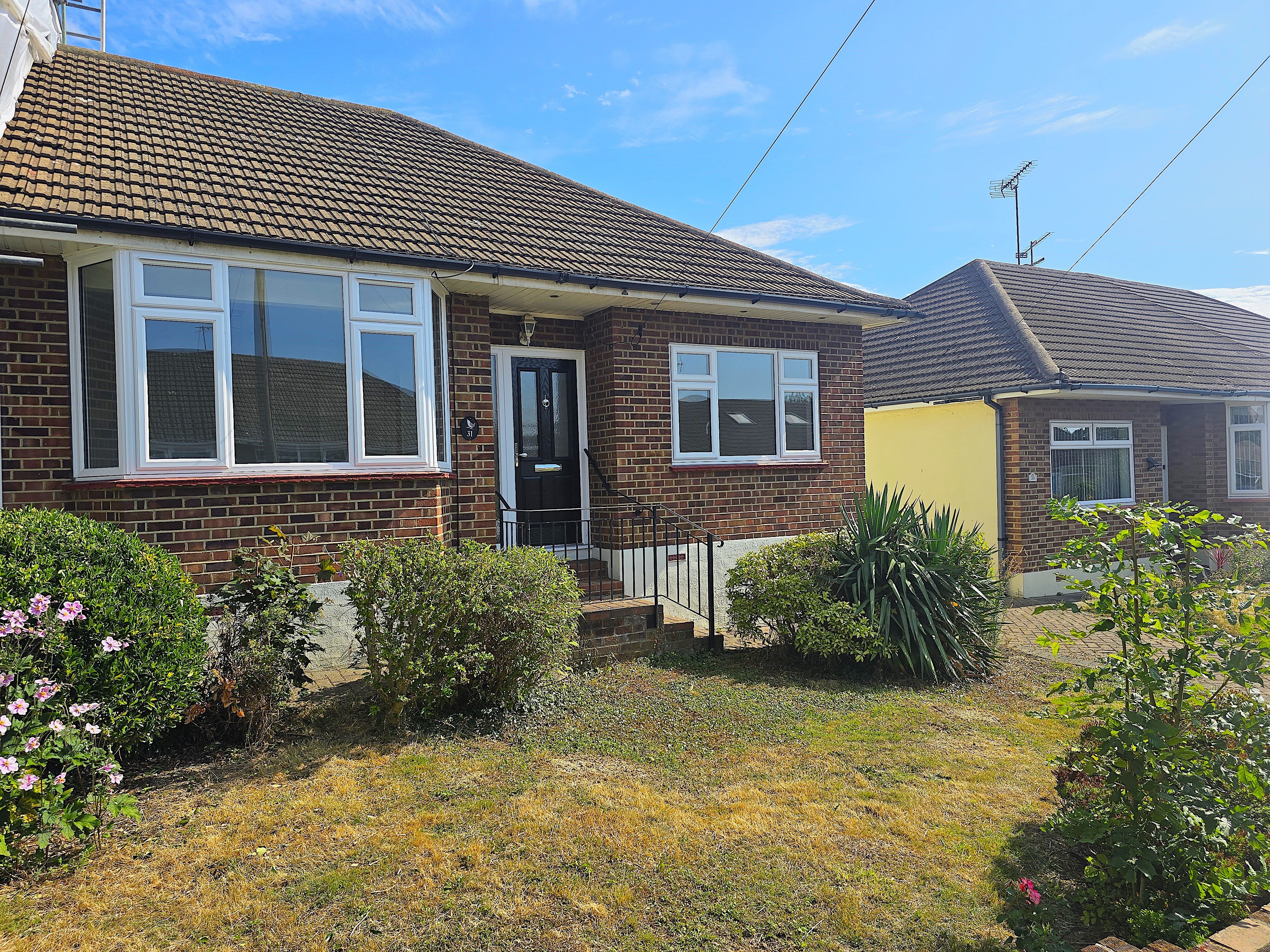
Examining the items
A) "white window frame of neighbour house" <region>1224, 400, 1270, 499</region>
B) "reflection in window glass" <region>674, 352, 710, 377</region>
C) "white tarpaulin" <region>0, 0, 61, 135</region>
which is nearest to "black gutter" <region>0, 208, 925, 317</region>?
"reflection in window glass" <region>674, 352, 710, 377</region>

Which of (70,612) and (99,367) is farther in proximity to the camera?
(99,367)

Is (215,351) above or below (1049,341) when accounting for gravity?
below

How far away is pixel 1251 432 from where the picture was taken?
15.1 m

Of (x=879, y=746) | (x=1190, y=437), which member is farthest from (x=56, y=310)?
(x=1190, y=437)

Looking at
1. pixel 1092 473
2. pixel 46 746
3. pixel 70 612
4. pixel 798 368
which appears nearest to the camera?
pixel 46 746

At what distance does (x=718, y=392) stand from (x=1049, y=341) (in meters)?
7.31

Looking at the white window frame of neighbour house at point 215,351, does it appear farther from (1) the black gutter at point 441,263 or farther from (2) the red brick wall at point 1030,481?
(2) the red brick wall at point 1030,481

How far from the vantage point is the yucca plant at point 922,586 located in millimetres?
7047

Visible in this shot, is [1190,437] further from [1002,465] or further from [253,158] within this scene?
[253,158]

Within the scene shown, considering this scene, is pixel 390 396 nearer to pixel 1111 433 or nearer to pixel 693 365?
pixel 693 365

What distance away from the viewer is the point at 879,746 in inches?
207

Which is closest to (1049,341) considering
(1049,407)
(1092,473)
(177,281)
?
(1049,407)

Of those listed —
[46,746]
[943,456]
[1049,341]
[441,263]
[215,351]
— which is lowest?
[46,746]

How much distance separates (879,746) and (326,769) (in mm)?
3564
